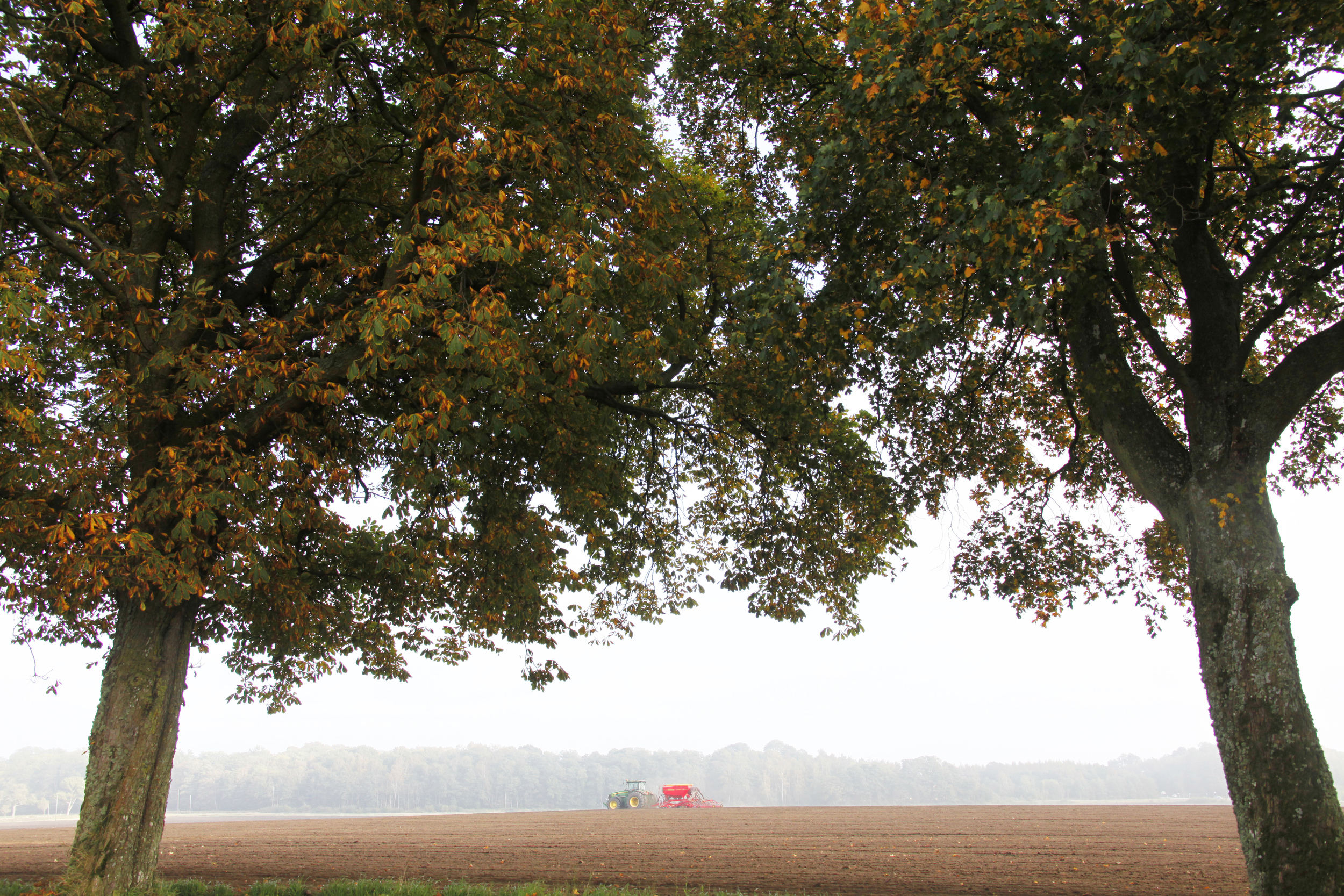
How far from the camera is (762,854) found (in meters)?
18.0

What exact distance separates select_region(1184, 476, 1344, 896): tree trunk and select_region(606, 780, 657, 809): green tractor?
43844mm

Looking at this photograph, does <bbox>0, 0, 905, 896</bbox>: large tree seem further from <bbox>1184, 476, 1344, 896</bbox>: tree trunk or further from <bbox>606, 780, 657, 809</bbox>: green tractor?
<bbox>606, 780, 657, 809</bbox>: green tractor

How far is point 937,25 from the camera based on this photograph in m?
7.12

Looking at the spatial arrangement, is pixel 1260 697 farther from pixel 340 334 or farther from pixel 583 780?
pixel 583 780

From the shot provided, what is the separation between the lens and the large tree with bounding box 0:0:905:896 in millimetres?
8414

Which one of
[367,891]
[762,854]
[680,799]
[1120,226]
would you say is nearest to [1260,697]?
[1120,226]

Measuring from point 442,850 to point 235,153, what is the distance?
17950 millimetres

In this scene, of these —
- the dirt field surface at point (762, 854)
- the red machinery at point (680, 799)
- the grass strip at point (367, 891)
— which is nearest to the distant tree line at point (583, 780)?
the red machinery at point (680, 799)

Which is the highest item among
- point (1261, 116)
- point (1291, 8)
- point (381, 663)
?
point (1261, 116)

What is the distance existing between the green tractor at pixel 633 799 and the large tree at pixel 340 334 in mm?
36849

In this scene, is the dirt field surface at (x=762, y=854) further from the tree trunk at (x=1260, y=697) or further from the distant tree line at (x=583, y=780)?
the distant tree line at (x=583, y=780)

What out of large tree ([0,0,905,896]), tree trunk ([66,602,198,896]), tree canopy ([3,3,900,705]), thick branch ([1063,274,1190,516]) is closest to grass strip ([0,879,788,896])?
tree trunk ([66,602,198,896])

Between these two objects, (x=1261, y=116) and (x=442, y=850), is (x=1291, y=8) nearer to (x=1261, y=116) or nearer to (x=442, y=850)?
(x=1261, y=116)

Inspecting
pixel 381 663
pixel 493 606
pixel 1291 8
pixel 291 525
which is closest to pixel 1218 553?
pixel 1291 8
